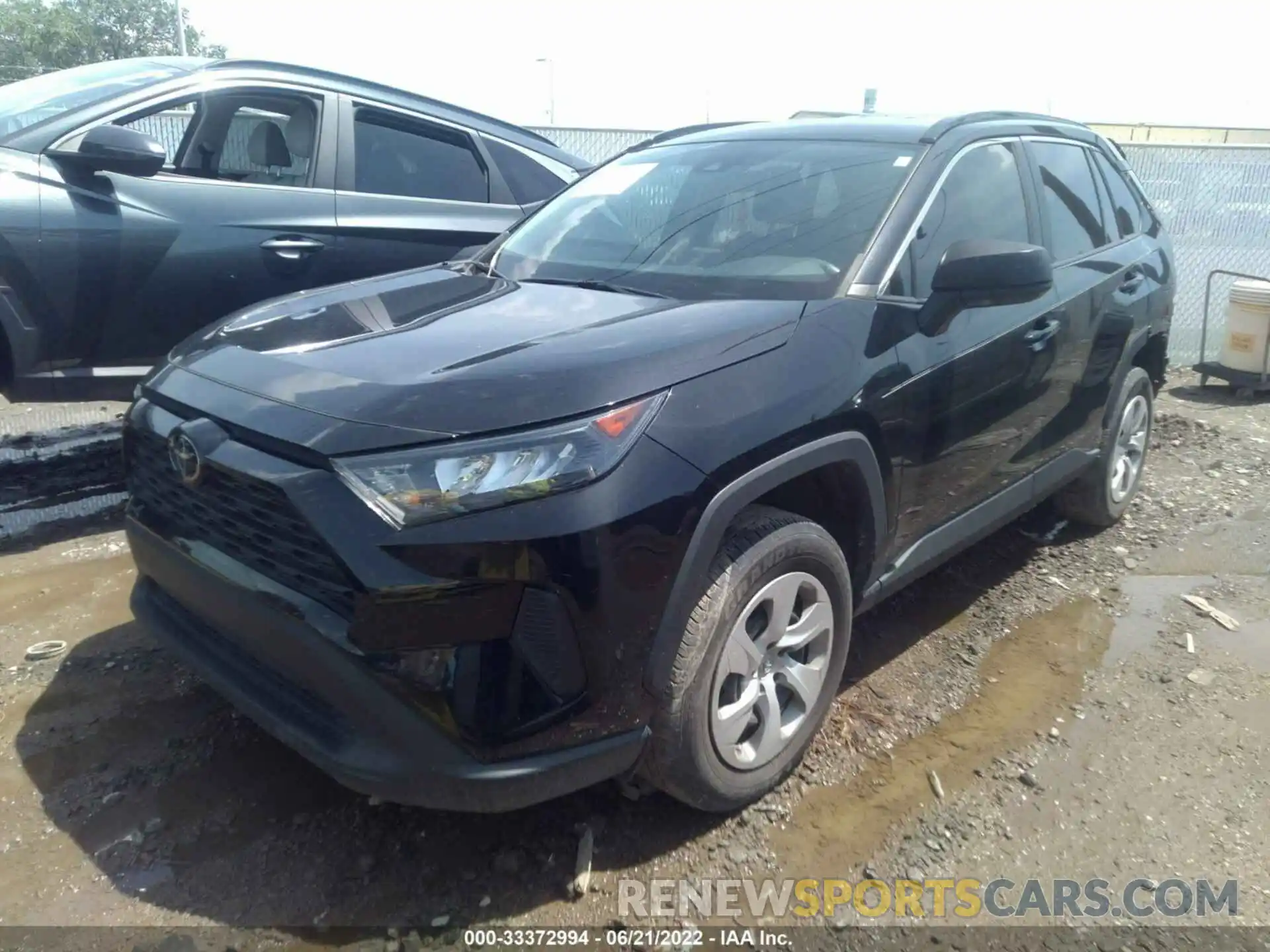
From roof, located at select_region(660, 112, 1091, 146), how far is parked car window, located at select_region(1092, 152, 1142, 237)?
0.50 m

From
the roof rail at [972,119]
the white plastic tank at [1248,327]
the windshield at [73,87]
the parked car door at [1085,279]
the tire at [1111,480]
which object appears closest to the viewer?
the roof rail at [972,119]

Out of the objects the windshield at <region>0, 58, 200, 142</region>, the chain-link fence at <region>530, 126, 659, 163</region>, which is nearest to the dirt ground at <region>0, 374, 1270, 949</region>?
the windshield at <region>0, 58, 200, 142</region>

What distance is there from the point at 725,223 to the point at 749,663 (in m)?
1.48

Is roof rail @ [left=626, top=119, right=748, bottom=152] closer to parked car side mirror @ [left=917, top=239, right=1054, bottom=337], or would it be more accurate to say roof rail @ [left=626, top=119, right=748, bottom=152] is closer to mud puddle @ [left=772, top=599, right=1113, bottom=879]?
parked car side mirror @ [left=917, top=239, right=1054, bottom=337]

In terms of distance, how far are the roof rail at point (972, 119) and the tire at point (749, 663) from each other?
1.51m

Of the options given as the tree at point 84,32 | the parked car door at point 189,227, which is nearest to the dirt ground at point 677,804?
the parked car door at point 189,227

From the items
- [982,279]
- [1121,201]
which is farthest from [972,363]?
[1121,201]

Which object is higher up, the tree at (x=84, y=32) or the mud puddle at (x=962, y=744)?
the tree at (x=84, y=32)

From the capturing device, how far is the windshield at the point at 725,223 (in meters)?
2.82

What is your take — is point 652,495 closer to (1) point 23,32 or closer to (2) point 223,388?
(2) point 223,388

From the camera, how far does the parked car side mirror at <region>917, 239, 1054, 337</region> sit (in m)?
2.72

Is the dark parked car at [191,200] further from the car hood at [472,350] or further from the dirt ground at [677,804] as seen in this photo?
the car hood at [472,350]

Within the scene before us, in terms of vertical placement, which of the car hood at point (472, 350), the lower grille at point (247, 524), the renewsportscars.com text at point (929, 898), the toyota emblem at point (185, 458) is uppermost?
the car hood at point (472, 350)

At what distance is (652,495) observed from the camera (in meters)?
2.04
